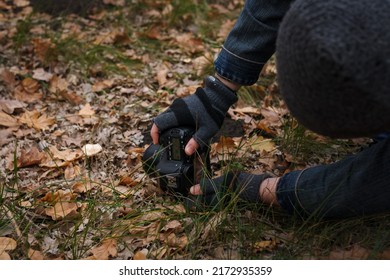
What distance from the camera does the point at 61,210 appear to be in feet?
6.06

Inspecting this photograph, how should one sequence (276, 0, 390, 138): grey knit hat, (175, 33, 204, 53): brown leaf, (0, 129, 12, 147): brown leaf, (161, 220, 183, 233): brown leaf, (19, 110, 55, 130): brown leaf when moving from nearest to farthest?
(276, 0, 390, 138): grey knit hat → (161, 220, 183, 233): brown leaf → (0, 129, 12, 147): brown leaf → (19, 110, 55, 130): brown leaf → (175, 33, 204, 53): brown leaf

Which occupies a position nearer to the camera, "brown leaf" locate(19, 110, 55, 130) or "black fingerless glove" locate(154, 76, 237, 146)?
"black fingerless glove" locate(154, 76, 237, 146)

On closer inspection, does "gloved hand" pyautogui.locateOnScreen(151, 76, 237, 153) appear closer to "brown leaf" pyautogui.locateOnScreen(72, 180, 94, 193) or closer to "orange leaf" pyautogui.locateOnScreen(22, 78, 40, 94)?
"brown leaf" pyautogui.locateOnScreen(72, 180, 94, 193)

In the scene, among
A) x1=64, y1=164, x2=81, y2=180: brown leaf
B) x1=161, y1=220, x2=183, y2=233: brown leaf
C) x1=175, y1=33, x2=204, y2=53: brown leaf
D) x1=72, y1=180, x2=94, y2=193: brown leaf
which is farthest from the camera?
x1=175, y1=33, x2=204, y2=53: brown leaf

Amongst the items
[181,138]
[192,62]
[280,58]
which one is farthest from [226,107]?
[192,62]

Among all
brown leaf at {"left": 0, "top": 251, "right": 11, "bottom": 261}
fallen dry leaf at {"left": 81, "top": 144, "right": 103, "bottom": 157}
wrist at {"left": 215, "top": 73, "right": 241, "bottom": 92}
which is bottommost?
fallen dry leaf at {"left": 81, "top": 144, "right": 103, "bottom": 157}

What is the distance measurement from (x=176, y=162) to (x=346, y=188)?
64cm

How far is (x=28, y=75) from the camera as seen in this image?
9.38 feet

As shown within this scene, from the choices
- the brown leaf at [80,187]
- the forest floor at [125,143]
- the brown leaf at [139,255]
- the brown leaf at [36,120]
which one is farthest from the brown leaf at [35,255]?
the brown leaf at [36,120]

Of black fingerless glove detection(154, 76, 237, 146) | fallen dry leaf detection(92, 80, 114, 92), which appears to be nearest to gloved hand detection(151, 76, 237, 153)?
black fingerless glove detection(154, 76, 237, 146)

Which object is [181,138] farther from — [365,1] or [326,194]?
[365,1]

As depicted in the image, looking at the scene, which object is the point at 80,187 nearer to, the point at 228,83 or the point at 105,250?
the point at 105,250

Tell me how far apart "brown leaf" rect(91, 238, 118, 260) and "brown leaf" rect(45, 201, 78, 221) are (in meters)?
0.23

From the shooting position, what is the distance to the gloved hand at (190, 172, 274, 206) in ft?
5.78
